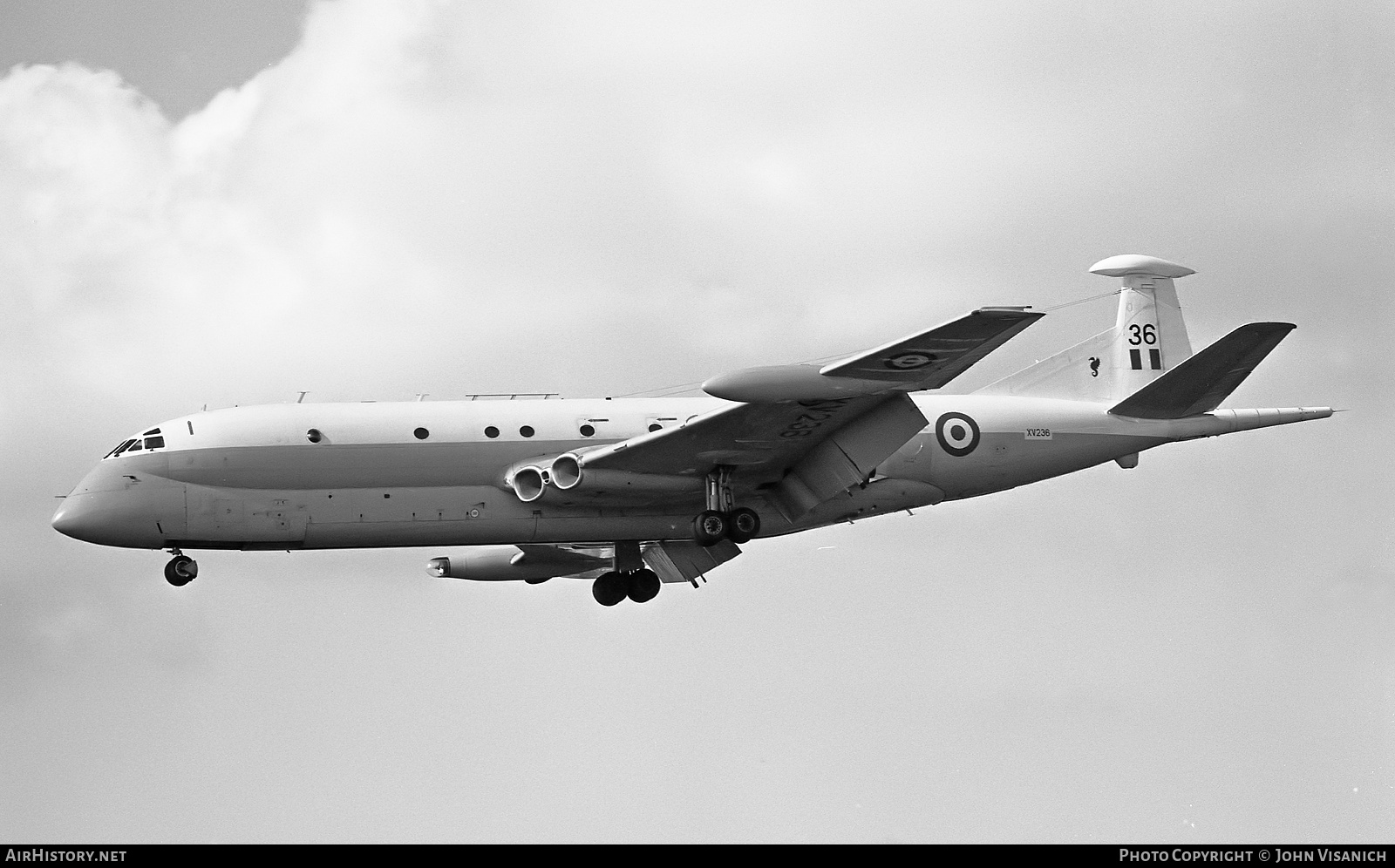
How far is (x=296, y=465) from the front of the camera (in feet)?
117

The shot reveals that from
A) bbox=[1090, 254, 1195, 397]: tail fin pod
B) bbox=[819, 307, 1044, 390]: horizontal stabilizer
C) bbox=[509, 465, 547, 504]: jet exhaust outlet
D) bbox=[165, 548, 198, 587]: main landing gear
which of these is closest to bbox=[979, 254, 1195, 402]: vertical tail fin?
bbox=[1090, 254, 1195, 397]: tail fin pod

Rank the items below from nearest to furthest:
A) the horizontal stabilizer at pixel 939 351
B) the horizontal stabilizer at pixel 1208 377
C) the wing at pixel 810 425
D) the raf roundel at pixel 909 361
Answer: the horizontal stabilizer at pixel 939 351 → the wing at pixel 810 425 → the raf roundel at pixel 909 361 → the horizontal stabilizer at pixel 1208 377

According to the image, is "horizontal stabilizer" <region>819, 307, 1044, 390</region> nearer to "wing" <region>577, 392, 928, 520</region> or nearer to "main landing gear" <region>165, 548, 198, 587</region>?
"wing" <region>577, 392, 928, 520</region>

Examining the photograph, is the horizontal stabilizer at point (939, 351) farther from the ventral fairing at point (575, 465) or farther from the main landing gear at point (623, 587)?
the main landing gear at point (623, 587)

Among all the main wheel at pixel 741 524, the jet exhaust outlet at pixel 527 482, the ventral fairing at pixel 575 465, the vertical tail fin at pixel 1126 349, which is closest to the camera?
the ventral fairing at pixel 575 465

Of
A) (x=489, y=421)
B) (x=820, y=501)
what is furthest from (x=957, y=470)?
(x=489, y=421)

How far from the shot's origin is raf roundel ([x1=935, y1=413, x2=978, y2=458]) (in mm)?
38062

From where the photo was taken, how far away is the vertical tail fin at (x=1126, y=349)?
3997 centimetres

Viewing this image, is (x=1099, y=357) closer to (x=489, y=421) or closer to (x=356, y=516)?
(x=489, y=421)

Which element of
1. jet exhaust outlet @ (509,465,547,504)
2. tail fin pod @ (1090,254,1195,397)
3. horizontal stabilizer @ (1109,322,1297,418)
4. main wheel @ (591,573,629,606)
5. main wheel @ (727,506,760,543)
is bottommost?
main wheel @ (591,573,629,606)

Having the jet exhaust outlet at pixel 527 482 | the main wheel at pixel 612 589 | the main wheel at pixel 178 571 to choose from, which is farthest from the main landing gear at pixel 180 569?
the main wheel at pixel 612 589

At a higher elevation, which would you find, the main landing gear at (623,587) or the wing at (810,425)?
the wing at (810,425)

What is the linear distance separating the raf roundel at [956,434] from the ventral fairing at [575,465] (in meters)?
0.03

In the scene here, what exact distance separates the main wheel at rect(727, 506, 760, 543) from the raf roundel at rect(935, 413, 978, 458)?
4.09m
